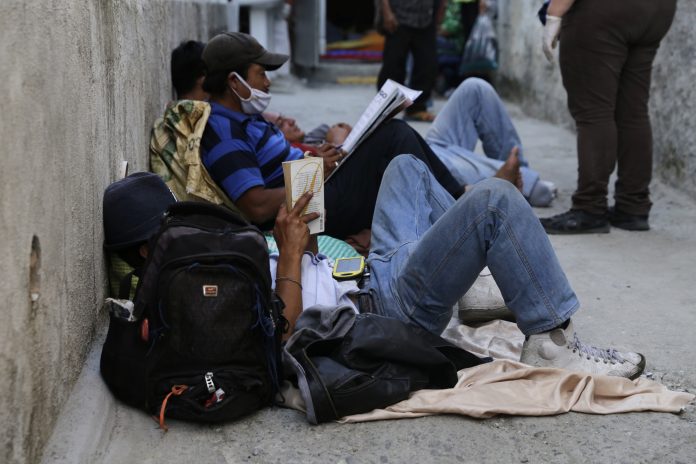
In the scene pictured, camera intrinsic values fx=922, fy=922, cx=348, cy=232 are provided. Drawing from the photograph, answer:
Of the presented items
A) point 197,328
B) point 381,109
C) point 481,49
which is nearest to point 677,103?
point 381,109

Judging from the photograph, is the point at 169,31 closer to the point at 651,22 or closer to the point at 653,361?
the point at 651,22

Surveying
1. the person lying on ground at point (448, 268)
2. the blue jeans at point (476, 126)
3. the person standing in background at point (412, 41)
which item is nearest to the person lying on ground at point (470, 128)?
the blue jeans at point (476, 126)

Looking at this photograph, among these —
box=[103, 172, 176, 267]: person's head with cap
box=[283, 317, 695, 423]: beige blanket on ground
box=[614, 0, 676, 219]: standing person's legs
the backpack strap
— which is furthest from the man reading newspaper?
box=[614, 0, 676, 219]: standing person's legs

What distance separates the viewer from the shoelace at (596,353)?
2838mm

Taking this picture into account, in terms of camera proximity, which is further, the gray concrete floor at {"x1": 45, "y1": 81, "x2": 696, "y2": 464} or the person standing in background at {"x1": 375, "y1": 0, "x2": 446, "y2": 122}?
the person standing in background at {"x1": 375, "y1": 0, "x2": 446, "y2": 122}

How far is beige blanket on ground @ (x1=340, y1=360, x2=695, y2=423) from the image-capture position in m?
2.63

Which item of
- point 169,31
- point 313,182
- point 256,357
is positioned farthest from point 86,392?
point 169,31

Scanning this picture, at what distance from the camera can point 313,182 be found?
301cm

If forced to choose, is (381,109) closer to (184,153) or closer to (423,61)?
(184,153)

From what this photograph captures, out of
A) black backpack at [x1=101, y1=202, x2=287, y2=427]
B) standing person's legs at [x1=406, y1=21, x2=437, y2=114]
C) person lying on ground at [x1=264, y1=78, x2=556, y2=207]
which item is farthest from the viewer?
standing person's legs at [x1=406, y1=21, x2=437, y2=114]

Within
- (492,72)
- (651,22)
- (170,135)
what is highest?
(651,22)

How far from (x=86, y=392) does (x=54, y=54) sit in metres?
0.89

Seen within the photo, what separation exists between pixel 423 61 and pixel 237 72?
14.6 ft

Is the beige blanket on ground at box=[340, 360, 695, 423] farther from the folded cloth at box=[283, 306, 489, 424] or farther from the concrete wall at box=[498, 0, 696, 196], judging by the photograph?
the concrete wall at box=[498, 0, 696, 196]
